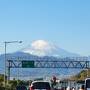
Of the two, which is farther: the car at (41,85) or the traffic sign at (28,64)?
the traffic sign at (28,64)

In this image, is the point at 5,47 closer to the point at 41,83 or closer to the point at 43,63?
the point at 41,83

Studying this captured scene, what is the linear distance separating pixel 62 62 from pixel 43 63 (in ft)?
17.7

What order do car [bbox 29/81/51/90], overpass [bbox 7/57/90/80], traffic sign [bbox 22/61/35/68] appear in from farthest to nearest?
overpass [bbox 7/57/90/80] → traffic sign [bbox 22/61/35/68] → car [bbox 29/81/51/90]

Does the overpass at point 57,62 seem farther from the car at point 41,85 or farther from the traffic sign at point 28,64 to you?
the car at point 41,85

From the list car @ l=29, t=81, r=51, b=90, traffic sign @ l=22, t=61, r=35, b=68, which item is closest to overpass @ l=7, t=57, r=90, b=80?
traffic sign @ l=22, t=61, r=35, b=68

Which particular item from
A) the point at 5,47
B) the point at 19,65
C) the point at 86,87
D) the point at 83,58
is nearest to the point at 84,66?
the point at 83,58

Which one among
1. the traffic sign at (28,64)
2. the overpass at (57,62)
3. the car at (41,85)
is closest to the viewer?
the car at (41,85)

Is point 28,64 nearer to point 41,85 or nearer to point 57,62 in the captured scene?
point 57,62

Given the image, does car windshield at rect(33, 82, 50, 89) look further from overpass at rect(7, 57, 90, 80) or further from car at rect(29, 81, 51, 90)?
overpass at rect(7, 57, 90, 80)

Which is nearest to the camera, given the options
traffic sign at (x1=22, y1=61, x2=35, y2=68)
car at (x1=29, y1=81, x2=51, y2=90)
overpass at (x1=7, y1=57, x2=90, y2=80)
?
car at (x1=29, y1=81, x2=51, y2=90)

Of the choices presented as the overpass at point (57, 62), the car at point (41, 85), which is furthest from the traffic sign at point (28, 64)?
the car at point (41, 85)

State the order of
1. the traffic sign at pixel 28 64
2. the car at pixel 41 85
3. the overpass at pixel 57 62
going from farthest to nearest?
the overpass at pixel 57 62
the traffic sign at pixel 28 64
the car at pixel 41 85

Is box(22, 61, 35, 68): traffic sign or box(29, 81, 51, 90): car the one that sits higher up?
box(22, 61, 35, 68): traffic sign

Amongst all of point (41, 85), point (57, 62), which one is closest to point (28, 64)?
point (57, 62)
